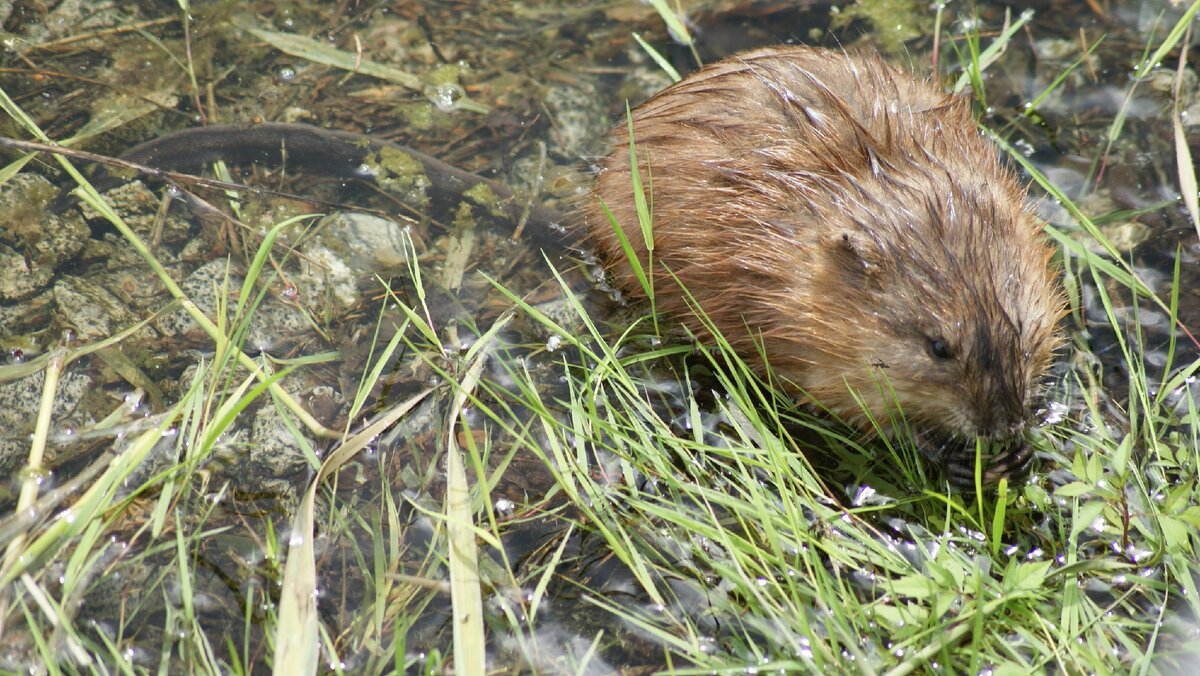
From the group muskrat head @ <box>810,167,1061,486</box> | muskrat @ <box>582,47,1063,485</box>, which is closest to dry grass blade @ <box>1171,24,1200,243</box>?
muskrat @ <box>582,47,1063,485</box>

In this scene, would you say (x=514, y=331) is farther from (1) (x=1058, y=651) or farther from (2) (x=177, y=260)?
(1) (x=1058, y=651)

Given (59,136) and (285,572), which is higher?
(59,136)

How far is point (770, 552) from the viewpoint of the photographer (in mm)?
3363

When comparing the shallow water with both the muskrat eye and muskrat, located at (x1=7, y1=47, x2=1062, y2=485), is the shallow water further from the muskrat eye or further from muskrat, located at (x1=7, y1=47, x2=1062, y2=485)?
the muskrat eye

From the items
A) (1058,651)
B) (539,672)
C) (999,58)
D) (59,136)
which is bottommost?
(539,672)

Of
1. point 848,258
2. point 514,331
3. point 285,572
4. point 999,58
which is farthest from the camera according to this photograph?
point 999,58

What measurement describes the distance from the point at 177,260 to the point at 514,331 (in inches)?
55.9

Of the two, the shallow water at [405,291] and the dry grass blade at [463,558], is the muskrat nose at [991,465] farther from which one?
the dry grass blade at [463,558]

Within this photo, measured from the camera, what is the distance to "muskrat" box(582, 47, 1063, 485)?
132 inches

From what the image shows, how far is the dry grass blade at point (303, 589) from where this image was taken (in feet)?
9.78

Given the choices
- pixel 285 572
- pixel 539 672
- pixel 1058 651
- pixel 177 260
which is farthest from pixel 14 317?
pixel 1058 651

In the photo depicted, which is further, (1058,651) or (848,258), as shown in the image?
(848,258)

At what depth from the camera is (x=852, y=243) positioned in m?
3.41

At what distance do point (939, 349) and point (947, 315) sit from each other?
11 cm
